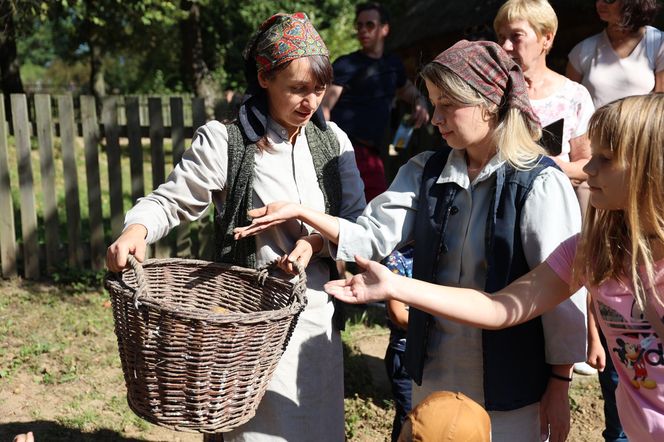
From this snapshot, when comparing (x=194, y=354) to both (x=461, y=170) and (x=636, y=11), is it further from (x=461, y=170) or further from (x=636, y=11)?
(x=636, y=11)

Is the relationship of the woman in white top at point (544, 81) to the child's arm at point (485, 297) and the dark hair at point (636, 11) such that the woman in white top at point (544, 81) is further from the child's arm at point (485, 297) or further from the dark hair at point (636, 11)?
the child's arm at point (485, 297)

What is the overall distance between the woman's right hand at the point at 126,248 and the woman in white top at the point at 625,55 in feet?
9.25

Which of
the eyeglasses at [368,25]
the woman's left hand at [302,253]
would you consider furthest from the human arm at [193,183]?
the eyeglasses at [368,25]

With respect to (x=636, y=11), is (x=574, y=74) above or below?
below

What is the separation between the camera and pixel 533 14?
3.28 m

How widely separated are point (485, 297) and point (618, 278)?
0.35m

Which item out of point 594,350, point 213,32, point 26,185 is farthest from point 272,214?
point 213,32

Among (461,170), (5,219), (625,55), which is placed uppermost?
(625,55)

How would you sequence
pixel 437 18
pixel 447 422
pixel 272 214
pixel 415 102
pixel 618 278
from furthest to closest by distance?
pixel 437 18, pixel 415 102, pixel 272 214, pixel 618 278, pixel 447 422

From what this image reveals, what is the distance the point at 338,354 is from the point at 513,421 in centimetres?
71

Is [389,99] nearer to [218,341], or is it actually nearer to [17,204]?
[218,341]

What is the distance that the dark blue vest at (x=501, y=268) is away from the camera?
6.87ft

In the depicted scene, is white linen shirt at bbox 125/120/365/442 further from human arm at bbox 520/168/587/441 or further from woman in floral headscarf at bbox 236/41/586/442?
human arm at bbox 520/168/587/441

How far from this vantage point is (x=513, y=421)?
2.19 m
